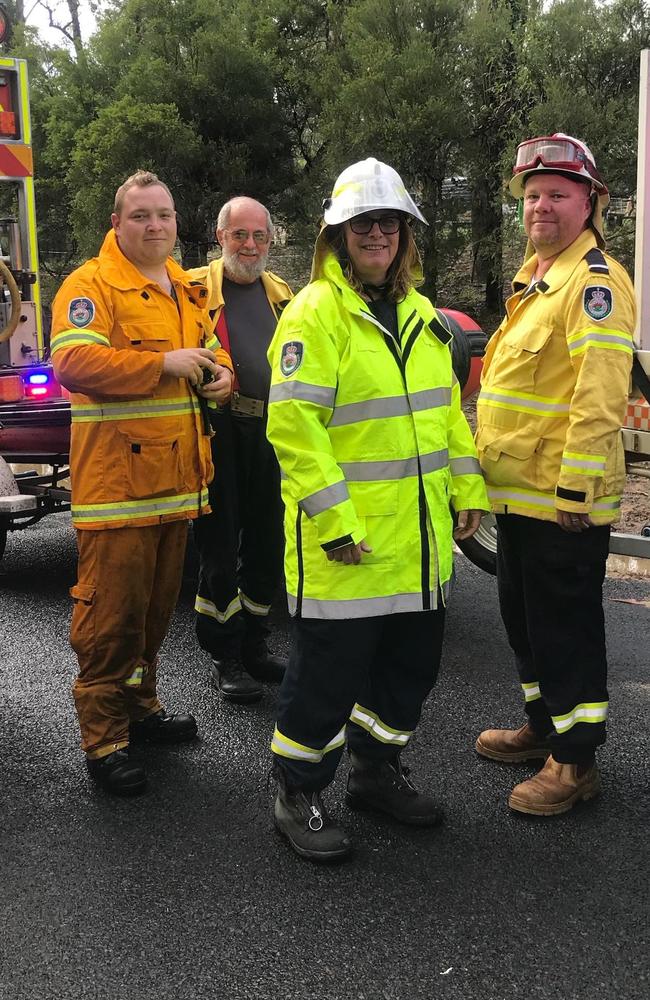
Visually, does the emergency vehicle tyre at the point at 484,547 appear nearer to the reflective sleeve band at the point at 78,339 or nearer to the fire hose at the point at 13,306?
the fire hose at the point at 13,306

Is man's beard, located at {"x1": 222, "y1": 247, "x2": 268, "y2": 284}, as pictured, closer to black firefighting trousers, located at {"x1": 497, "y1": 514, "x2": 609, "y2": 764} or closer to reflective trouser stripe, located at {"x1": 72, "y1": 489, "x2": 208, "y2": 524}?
reflective trouser stripe, located at {"x1": 72, "y1": 489, "x2": 208, "y2": 524}

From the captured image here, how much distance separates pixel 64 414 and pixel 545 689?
294 centimetres

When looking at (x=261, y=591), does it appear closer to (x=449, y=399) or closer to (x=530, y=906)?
(x=449, y=399)

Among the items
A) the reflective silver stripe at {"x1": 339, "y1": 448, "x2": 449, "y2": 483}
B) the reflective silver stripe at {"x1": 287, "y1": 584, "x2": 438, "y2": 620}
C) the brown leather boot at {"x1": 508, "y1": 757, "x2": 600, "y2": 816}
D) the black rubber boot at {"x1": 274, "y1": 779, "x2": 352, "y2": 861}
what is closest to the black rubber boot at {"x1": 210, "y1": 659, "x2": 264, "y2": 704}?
the black rubber boot at {"x1": 274, "y1": 779, "x2": 352, "y2": 861}

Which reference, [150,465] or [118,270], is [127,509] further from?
[118,270]

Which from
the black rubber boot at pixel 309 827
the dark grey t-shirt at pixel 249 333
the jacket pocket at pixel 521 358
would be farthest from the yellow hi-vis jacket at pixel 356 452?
the dark grey t-shirt at pixel 249 333

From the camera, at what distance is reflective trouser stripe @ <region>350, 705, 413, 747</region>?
3.22 metres

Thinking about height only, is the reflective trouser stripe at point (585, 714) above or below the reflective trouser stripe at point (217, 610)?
below

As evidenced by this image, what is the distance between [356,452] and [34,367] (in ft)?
10.7

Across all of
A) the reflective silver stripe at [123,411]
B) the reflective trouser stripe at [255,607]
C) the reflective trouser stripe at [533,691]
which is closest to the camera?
the reflective silver stripe at [123,411]

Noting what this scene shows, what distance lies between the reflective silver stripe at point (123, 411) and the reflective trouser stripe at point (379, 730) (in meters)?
1.12

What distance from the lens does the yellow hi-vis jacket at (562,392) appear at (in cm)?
304

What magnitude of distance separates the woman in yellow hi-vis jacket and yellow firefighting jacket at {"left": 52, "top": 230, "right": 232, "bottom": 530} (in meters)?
0.59

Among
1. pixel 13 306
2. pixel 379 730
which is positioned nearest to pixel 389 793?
pixel 379 730
